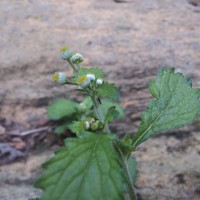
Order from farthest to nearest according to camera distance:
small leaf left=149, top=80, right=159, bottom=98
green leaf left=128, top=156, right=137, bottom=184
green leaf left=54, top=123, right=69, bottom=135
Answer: green leaf left=54, top=123, right=69, bottom=135 < green leaf left=128, top=156, right=137, bottom=184 < small leaf left=149, top=80, right=159, bottom=98

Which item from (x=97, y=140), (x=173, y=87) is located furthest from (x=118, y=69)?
(x=97, y=140)

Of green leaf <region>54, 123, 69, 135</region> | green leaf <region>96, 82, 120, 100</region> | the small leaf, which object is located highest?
green leaf <region>96, 82, 120, 100</region>

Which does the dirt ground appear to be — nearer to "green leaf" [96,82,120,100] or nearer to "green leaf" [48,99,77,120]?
"green leaf" [48,99,77,120]

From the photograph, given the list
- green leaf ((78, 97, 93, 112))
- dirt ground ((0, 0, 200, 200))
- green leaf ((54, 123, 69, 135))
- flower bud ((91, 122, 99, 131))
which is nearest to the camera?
flower bud ((91, 122, 99, 131))

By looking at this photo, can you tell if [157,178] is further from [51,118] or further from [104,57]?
[104,57]

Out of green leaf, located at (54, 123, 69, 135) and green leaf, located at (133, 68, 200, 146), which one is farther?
green leaf, located at (54, 123, 69, 135)

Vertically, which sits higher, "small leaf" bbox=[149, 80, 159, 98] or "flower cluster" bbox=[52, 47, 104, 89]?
"flower cluster" bbox=[52, 47, 104, 89]

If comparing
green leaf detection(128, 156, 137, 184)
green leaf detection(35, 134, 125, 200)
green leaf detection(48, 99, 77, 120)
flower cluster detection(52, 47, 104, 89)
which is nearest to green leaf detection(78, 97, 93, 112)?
green leaf detection(48, 99, 77, 120)
